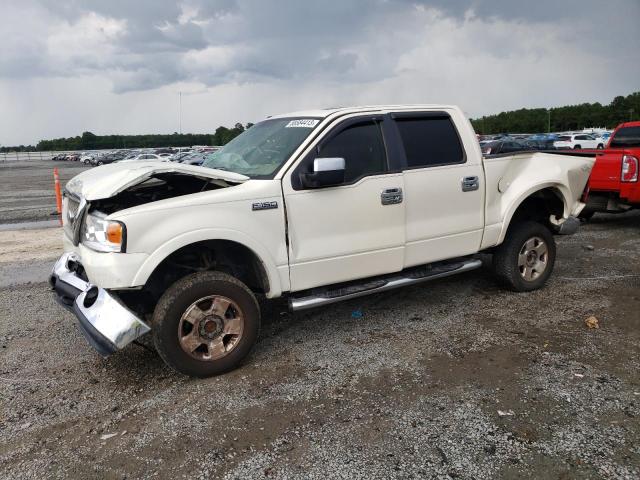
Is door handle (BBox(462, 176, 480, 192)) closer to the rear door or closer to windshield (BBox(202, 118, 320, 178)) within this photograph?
the rear door

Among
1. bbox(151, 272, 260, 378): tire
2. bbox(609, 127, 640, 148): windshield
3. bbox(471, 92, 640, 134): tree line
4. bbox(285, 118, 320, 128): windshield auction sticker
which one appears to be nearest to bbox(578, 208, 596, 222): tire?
bbox(609, 127, 640, 148): windshield

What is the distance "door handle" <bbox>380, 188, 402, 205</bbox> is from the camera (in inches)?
177

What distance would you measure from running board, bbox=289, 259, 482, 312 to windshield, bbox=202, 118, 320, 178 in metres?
1.05

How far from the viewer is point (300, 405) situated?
356 cm

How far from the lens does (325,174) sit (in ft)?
13.3

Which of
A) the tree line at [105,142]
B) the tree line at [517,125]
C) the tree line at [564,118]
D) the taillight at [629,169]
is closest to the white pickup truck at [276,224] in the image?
the taillight at [629,169]

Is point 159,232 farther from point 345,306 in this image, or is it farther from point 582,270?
point 582,270

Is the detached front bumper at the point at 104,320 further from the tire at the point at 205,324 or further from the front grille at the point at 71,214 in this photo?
the front grille at the point at 71,214

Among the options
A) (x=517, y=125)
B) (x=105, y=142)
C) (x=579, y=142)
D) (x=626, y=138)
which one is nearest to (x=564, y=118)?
(x=517, y=125)

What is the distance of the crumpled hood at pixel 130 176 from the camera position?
3715 millimetres

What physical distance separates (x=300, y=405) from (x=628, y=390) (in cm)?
225

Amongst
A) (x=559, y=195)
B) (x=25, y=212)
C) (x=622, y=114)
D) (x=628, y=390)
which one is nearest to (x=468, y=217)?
(x=559, y=195)

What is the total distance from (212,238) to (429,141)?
2301 mm

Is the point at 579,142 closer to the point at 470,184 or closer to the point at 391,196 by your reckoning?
the point at 470,184
